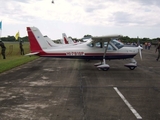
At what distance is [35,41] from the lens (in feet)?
53.2

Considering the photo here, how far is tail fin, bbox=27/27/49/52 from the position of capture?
16141mm

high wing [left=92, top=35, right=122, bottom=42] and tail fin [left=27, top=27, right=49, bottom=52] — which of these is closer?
high wing [left=92, top=35, right=122, bottom=42]

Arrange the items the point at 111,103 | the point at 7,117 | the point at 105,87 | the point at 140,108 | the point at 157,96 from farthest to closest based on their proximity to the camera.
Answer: the point at 105,87, the point at 157,96, the point at 111,103, the point at 140,108, the point at 7,117

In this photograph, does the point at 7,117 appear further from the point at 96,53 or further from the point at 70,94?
the point at 96,53

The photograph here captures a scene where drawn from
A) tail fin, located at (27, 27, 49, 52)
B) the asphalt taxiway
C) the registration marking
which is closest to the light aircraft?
tail fin, located at (27, 27, 49, 52)

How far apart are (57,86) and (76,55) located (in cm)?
637

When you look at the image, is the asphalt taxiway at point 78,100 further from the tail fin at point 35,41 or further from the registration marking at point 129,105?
the tail fin at point 35,41

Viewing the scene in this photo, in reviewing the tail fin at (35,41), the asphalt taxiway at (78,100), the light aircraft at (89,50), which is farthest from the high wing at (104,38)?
the asphalt taxiway at (78,100)

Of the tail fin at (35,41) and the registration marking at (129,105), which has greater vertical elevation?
the tail fin at (35,41)

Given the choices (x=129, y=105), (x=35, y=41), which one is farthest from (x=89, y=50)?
(x=129, y=105)

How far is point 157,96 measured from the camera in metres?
7.89

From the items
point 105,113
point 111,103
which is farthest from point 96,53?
point 105,113

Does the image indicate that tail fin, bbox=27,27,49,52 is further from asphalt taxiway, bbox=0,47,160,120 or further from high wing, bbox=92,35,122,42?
asphalt taxiway, bbox=0,47,160,120

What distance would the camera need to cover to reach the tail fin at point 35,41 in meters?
16.1
